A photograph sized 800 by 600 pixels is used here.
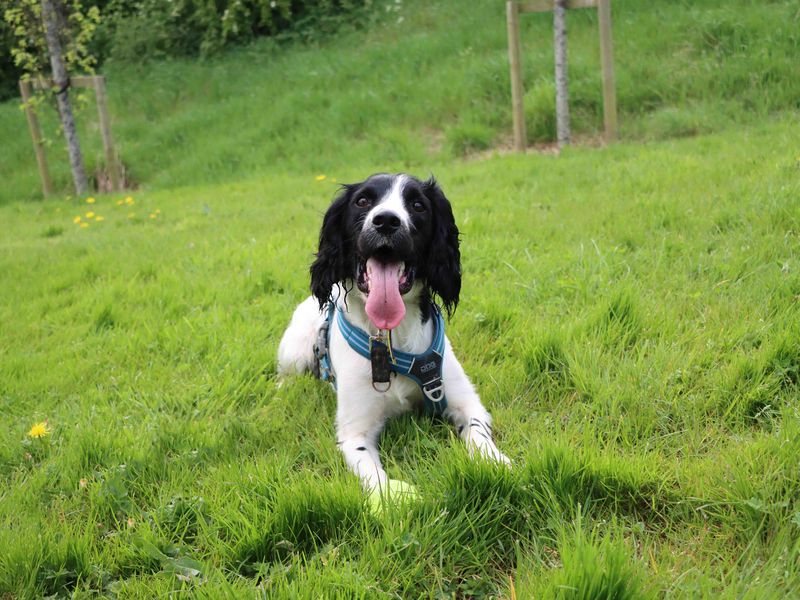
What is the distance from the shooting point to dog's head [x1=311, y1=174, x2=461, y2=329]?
8.83 feet

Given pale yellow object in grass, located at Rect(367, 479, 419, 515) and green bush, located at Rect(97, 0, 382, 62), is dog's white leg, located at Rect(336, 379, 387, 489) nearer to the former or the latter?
pale yellow object in grass, located at Rect(367, 479, 419, 515)

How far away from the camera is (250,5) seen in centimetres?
1497

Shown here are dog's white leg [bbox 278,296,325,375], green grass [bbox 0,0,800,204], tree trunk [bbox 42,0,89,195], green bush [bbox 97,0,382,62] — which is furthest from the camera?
green bush [bbox 97,0,382,62]

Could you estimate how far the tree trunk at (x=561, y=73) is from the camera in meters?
8.17

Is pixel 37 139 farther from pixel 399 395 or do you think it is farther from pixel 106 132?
pixel 399 395

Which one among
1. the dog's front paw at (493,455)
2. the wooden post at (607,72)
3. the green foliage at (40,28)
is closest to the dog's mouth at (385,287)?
the dog's front paw at (493,455)

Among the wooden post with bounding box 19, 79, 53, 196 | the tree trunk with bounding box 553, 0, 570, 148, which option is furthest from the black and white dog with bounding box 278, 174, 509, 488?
the wooden post with bounding box 19, 79, 53, 196

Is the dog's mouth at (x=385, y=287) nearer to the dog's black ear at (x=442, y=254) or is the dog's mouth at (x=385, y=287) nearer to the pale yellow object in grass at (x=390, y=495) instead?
the dog's black ear at (x=442, y=254)

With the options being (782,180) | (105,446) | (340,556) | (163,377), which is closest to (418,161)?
(782,180)

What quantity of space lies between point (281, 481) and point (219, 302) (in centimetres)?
243

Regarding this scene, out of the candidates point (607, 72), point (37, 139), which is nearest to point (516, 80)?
point (607, 72)

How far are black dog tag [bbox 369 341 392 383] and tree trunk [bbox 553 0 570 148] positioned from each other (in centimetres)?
650

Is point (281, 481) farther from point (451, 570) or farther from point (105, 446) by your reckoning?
point (105, 446)

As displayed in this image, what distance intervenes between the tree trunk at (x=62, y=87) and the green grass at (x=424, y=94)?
2.97 feet
